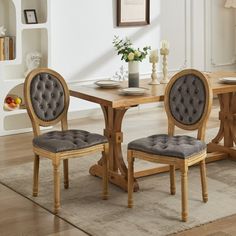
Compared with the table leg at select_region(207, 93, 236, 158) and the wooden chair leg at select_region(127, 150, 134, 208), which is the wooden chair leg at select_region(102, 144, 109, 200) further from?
the table leg at select_region(207, 93, 236, 158)

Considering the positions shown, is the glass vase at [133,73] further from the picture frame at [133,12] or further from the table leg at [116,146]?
the picture frame at [133,12]

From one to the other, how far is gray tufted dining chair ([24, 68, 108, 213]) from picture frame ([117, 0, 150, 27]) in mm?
2697

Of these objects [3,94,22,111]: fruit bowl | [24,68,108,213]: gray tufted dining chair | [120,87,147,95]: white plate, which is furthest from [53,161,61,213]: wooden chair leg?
[3,94,22,111]: fruit bowl

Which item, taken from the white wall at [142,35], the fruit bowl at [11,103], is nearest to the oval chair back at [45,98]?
the fruit bowl at [11,103]

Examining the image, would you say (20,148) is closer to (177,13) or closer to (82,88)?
(82,88)

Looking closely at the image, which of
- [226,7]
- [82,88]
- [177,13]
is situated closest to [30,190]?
[82,88]

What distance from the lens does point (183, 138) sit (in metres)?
4.44

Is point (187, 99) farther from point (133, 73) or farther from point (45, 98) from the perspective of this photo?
point (45, 98)

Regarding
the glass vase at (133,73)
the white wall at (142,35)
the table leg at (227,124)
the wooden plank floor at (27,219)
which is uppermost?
the white wall at (142,35)

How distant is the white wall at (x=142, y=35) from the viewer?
22.9 ft

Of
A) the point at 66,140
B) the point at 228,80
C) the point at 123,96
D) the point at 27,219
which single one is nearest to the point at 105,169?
the point at 66,140

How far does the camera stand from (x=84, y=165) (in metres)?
5.38

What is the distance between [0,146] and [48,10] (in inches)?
57.5

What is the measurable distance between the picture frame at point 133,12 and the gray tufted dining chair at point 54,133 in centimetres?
270
